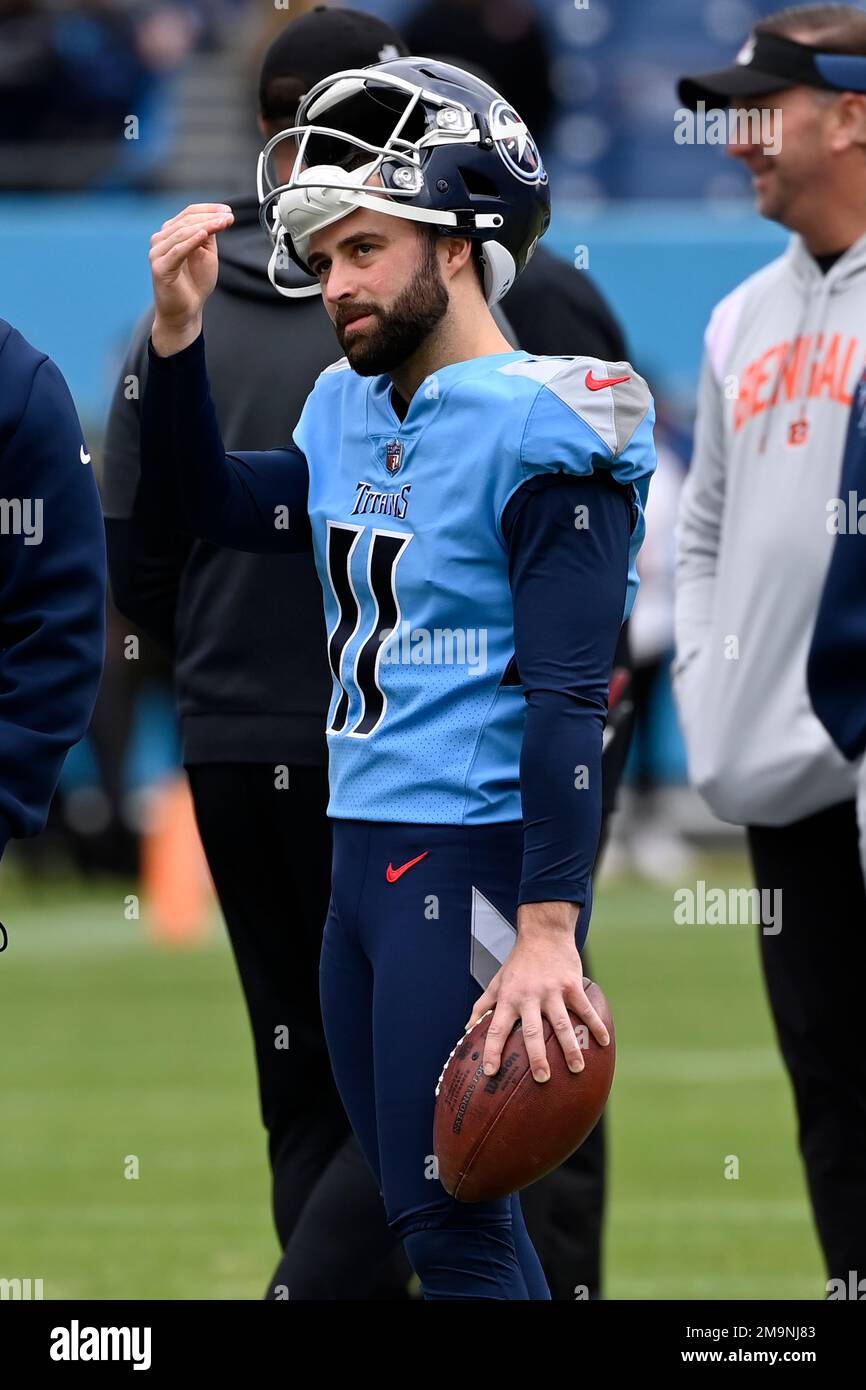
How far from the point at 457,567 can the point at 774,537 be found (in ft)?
4.83

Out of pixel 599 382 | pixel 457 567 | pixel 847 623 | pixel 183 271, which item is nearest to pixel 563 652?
pixel 457 567

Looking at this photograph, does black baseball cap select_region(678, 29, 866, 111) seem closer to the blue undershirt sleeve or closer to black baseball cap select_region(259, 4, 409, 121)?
black baseball cap select_region(259, 4, 409, 121)

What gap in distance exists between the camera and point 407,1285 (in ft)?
14.4

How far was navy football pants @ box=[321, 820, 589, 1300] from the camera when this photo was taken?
10.6ft

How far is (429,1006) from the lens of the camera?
328 centimetres

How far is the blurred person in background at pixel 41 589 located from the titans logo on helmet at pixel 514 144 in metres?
0.73

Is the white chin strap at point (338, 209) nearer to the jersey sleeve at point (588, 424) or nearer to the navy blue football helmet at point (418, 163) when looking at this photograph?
the navy blue football helmet at point (418, 163)

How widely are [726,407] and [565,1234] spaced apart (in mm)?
1652

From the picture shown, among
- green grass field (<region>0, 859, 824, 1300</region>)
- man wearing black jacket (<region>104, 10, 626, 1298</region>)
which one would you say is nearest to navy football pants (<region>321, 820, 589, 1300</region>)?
Result: man wearing black jacket (<region>104, 10, 626, 1298</region>)

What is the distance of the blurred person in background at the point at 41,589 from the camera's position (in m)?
3.24

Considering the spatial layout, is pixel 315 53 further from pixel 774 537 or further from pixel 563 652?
pixel 563 652

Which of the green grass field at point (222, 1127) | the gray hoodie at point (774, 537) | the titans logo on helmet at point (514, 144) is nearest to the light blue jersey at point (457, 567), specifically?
the titans logo on helmet at point (514, 144)

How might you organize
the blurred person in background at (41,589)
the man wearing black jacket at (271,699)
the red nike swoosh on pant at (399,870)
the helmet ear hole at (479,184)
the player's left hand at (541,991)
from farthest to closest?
the man wearing black jacket at (271,699) → the helmet ear hole at (479,184) → the red nike swoosh on pant at (399,870) → the blurred person in background at (41,589) → the player's left hand at (541,991)
